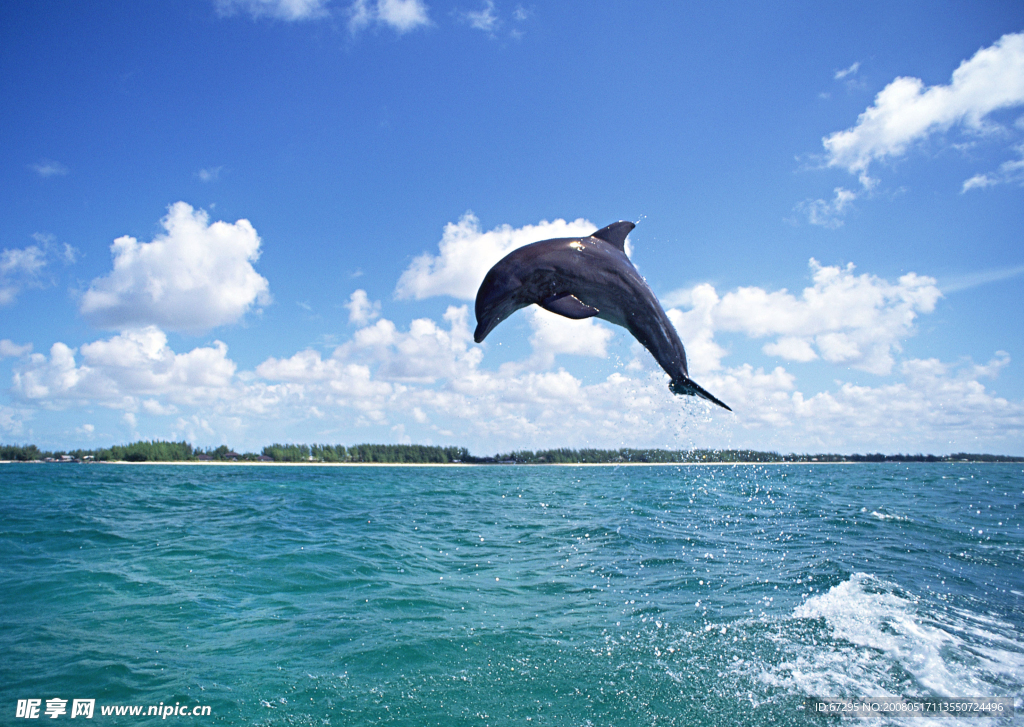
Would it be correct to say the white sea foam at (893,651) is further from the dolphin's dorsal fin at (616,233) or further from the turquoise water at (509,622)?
the dolphin's dorsal fin at (616,233)

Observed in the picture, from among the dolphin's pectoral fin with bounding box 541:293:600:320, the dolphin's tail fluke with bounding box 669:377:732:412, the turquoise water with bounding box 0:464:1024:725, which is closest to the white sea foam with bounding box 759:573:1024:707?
the turquoise water with bounding box 0:464:1024:725

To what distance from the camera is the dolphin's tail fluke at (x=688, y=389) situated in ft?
15.3

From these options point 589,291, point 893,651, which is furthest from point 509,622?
point 589,291

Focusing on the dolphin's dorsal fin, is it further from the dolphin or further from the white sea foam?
the white sea foam

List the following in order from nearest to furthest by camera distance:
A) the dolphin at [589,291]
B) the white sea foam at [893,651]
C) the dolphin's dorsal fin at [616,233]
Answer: the dolphin at [589,291], the dolphin's dorsal fin at [616,233], the white sea foam at [893,651]

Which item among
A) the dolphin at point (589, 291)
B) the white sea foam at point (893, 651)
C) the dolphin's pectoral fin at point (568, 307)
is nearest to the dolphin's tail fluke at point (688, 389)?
the dolphin at point (589, 291)

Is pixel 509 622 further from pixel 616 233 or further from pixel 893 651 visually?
pixel 616 233

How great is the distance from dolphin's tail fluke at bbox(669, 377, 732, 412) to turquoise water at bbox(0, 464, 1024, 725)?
3999 mm

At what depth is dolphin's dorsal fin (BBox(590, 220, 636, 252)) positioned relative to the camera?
4830 mm

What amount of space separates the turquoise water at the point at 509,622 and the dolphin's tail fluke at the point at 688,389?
13.1ft

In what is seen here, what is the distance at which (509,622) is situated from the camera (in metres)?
8.93

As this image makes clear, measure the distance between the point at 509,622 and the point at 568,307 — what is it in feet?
21.8

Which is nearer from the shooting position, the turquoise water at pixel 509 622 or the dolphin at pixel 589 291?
the dolphin at pixel 589 291

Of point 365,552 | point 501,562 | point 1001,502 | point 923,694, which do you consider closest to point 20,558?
point 365,552
